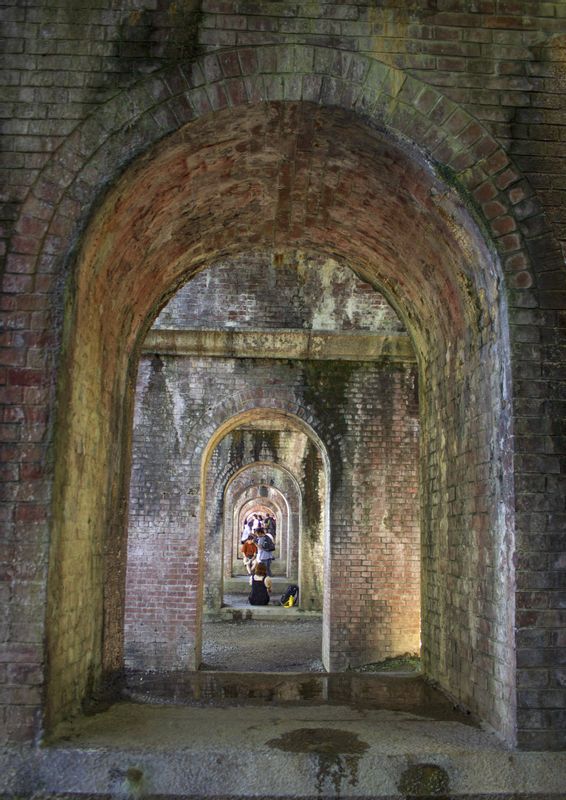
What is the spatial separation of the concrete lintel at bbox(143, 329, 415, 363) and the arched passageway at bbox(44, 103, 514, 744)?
169 inches

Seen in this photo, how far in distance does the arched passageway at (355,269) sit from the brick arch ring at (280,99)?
119mm

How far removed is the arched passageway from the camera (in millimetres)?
4469

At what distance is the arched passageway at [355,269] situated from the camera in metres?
4.47

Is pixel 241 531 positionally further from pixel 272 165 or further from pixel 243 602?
pixel 272 165

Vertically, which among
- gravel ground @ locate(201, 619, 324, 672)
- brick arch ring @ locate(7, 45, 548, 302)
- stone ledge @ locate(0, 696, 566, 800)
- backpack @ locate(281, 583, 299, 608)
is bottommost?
gravel ground @ locate(201, 619, 324, 672)

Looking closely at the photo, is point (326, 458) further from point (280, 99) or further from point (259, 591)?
point (259, 591)

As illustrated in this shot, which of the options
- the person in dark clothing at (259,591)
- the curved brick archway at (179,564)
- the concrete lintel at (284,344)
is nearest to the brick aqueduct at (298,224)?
the curved brick archway at (179,564)

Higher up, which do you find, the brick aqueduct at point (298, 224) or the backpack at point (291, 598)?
the brick aqueduct at point (298, 224)

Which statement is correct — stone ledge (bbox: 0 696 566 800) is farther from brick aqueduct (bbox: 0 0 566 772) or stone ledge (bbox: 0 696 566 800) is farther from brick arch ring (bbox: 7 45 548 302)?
brick arch ring (bbox: 7 45 548 302)

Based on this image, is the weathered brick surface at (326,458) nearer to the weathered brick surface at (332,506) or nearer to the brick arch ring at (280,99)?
the weathered brick surface at (332,506)

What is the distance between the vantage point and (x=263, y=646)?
13812mm

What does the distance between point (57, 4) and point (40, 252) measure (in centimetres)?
151

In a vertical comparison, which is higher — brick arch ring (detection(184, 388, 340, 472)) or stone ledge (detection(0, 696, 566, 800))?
brick arch ring (detection(184, 388, 340, 472))

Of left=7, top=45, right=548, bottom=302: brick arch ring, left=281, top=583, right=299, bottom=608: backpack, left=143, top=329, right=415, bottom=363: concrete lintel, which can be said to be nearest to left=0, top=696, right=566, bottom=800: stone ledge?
left=7, top=45, right=548, bottom=302: brick arch ring
